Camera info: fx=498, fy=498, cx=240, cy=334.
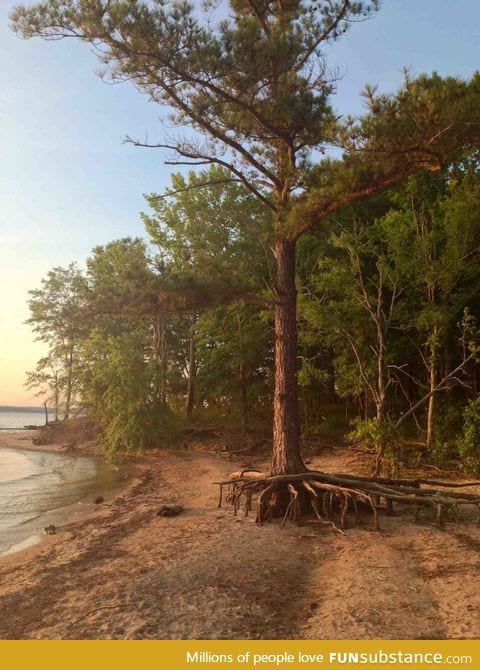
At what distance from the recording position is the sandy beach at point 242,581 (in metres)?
5.35

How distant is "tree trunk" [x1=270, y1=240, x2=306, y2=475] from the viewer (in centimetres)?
1088

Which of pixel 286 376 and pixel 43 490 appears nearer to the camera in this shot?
pixel 286 376

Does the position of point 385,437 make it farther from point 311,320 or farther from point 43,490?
point 43,490

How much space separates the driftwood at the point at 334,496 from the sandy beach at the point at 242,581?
36cm

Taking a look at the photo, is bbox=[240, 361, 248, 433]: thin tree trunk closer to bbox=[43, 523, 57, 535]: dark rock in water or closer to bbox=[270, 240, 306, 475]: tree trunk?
bbox=[270, 240, 306, 475]: tree trunk

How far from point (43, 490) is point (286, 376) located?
11.3 meters

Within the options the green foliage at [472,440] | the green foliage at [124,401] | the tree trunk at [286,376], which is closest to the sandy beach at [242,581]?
the tree trunk at [286,376]

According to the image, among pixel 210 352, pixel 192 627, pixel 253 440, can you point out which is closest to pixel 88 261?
pixel 210 352

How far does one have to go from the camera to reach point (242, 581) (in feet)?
22.2

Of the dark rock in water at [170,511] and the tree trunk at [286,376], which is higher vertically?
the tree trunk at [286,376]

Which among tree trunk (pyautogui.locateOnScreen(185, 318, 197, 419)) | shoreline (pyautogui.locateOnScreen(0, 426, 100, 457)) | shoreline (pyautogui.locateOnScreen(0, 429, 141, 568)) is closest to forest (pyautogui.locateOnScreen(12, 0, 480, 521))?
shoreline (pyautogui.locateOnScreen(0, 429, 141, 568))

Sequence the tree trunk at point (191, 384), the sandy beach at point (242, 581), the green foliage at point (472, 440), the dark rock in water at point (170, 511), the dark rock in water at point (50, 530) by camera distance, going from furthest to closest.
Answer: the tree trunk at point (191, 384), the green foliage at point (472, 440), the dark rock in water at point (170, 511), the dark rock in water at point (50, 530), the sandy beach at point (242, 581)

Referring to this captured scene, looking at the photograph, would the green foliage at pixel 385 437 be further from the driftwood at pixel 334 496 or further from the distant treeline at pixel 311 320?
the driftwood at pixel 334 496

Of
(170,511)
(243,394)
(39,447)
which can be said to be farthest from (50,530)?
(39,447)
